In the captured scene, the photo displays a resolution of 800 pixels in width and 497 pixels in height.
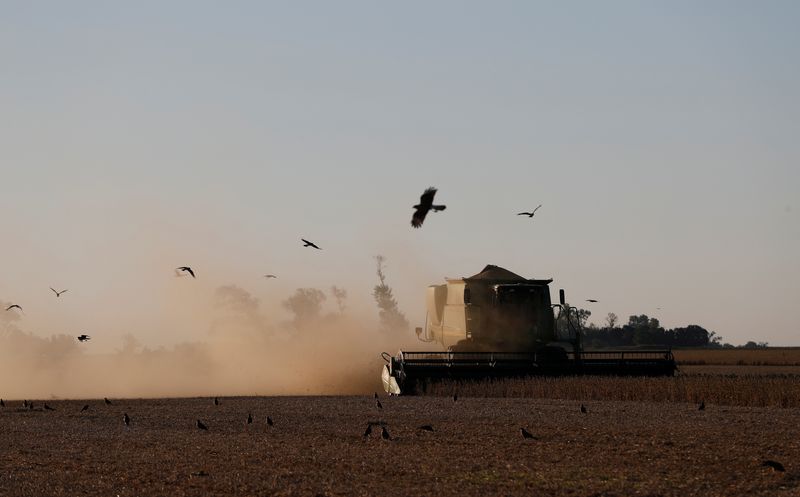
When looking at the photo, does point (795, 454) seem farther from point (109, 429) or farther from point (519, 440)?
point (109, 429)

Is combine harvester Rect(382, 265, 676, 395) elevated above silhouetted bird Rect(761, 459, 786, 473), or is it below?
above

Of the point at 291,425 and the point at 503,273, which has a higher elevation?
the point at 503,273

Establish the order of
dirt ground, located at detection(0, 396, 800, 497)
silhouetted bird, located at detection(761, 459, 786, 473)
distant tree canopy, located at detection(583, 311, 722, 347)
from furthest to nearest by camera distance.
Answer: distant tree canopy, located at detection(583, 311, 722, 347), silhouetted bird, located at detection(761, 459, 786, 473), dirt ground, located at detection(0, 396, 800, 497)

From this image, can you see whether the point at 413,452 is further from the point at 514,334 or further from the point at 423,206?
the point at 514,334

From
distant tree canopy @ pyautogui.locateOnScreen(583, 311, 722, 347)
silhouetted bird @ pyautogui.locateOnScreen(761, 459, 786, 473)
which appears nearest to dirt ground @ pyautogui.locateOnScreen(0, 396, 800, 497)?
silhouetted bird @ pyautogui.locateOnScreen(761, 459, 786, 473)

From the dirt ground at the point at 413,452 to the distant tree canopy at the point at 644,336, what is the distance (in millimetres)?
137987

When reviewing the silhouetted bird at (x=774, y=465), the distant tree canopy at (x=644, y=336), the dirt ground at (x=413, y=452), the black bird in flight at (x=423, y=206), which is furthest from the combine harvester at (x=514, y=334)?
the distant tree canopy at (x=644, y=336)

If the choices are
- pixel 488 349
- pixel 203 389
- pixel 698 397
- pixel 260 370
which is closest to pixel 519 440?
pixel 698 397

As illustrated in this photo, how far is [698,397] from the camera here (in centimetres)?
4156

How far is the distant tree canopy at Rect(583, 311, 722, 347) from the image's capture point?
176 metres

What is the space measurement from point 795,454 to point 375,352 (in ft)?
→ 151

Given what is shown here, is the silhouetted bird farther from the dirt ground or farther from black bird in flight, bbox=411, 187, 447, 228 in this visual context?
black bird in flight, bbox=411, 187, 447, 228

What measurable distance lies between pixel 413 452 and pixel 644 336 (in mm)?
153451

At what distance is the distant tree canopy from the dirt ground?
5433 inches
